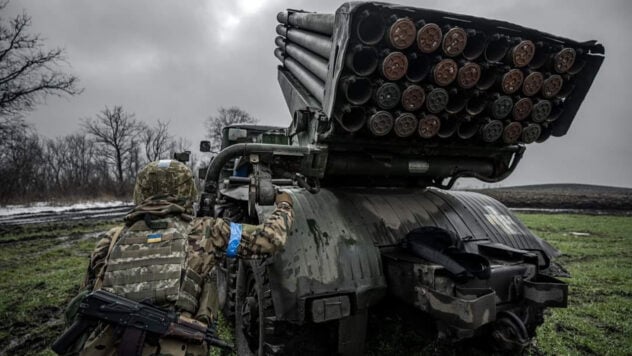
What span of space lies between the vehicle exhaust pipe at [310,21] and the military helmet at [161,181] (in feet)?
5.99

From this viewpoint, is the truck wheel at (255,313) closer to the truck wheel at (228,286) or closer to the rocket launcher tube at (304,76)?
the truck wheel at (228,286)

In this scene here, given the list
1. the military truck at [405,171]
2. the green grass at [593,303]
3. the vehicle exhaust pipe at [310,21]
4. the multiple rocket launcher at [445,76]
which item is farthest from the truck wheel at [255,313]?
the green grass at [593,303]

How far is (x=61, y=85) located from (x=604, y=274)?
2617cm

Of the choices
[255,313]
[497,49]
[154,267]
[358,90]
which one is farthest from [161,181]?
[497,49]

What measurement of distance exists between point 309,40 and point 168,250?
2.76 meters

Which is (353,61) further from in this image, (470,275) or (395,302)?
(395,302)

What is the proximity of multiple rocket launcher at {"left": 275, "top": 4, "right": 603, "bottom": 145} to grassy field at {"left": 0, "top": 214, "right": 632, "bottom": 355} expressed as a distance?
183 centimetres

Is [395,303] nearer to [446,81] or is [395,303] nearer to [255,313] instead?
[255,313]

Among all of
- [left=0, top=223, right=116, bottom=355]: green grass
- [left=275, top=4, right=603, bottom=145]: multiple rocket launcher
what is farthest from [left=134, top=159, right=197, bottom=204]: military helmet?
[left=0, top=223, right=116, bottom=355]: green grass

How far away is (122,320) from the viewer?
1.97m

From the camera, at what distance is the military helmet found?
243 cm

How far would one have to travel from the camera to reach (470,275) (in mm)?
2363

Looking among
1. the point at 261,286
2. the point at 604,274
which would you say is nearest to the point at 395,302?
the point at 261,286

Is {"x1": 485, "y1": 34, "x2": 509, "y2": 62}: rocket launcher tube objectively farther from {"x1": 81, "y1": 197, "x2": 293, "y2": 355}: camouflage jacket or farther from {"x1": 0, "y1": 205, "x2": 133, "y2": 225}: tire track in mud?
{"x1": 0, "y1": 205, "x2": 133, "y2": 225}: tire track in mud
